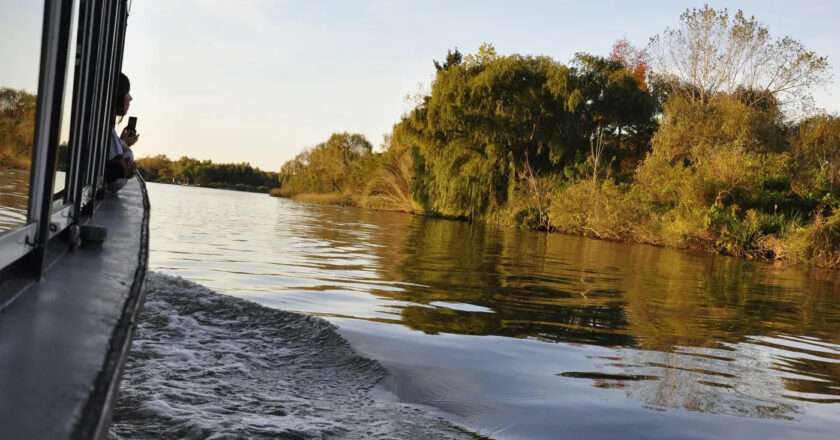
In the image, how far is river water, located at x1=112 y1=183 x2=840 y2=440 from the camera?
118 inches

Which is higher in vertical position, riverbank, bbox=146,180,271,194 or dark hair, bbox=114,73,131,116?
dark hair, bbox=114,73,131,116

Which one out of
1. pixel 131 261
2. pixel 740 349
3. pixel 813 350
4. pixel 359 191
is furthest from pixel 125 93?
pixel 359 191

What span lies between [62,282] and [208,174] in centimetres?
8210

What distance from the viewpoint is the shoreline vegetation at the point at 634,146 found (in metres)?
20.1

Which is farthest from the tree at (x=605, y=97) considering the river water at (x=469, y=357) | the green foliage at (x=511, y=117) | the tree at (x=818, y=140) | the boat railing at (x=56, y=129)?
the boat railing at (x=56, y=129)

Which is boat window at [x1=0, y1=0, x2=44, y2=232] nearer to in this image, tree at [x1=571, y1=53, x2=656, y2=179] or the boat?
the boat

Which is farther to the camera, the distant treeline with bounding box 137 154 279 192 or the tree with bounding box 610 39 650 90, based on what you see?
the distant treeline with bounding box 137 154 279 192

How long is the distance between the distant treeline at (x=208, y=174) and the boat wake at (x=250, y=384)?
7701 cm

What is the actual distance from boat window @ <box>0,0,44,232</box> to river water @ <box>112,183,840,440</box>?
121cm

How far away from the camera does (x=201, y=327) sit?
436 centimetres

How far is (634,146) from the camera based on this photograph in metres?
33.1

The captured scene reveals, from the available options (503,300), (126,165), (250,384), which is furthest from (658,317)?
(126,165)

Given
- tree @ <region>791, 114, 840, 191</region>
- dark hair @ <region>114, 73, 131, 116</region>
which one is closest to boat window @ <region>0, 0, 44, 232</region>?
dark hair @ <region>114, 73, 131, 116</region>

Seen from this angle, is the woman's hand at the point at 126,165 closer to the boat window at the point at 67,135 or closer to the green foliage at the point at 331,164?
the boat window at the point at 67,135
